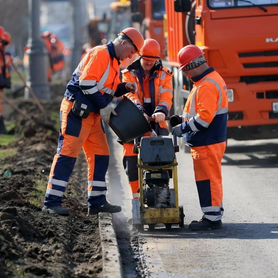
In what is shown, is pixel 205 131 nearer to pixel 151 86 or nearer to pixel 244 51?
pixel 151 86

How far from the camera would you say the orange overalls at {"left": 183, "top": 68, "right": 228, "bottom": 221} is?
34.2ft

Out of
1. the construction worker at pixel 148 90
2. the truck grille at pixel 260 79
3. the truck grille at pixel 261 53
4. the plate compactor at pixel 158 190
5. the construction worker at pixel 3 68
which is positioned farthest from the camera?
the construction worker at pixel 3 68

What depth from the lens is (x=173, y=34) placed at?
18453mm

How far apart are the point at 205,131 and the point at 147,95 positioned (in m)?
1.25

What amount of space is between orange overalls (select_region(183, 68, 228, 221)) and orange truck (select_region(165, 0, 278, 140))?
5.04 m

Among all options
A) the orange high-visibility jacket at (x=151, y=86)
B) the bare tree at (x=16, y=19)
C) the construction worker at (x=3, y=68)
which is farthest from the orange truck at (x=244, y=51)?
the bare tree at (x=16, y=19)

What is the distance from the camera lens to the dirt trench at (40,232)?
8156 millimetres

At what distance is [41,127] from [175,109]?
409cm

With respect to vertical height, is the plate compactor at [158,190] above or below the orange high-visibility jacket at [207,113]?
below

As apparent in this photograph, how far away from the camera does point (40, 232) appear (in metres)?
9.56

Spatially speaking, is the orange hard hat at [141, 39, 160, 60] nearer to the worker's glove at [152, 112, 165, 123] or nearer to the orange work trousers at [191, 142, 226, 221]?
the worker's glove at [152, 112, 165, 123]

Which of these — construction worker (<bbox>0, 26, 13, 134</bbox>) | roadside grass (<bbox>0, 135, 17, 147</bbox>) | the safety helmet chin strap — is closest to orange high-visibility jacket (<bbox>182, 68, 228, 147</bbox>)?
the safety helmet chin strap

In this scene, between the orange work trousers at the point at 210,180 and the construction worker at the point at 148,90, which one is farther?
the construction worker at the point at 148,90

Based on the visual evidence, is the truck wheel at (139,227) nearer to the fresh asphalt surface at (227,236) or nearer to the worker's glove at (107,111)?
the fresh asphalt surface at (227,236)
